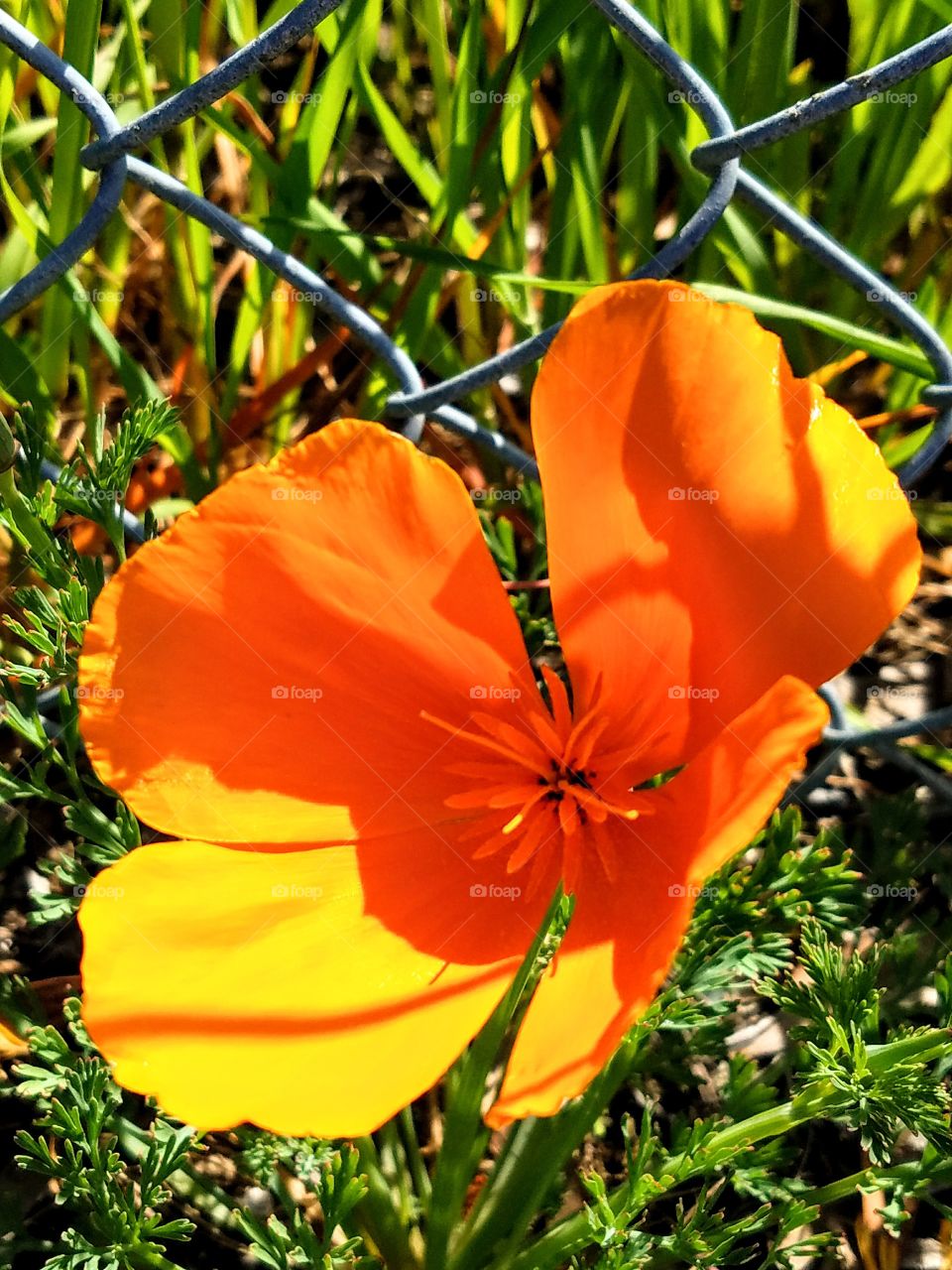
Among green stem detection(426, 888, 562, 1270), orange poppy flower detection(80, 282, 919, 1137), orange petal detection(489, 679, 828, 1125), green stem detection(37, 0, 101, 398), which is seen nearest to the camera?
orange petal detection(489, 679, 828, 1125)

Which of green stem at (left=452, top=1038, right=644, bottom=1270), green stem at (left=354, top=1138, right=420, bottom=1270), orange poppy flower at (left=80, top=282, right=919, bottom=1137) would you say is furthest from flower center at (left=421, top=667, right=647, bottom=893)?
green stem at (left=354, top=1138, right=420, bottom=1270)

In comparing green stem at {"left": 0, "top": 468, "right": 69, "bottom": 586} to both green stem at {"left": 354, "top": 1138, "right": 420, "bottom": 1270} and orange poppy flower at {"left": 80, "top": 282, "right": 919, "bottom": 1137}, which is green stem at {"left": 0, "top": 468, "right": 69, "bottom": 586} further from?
green stem at {"left": 354, "top": 1138, "right": 420, "bottom": 1270}

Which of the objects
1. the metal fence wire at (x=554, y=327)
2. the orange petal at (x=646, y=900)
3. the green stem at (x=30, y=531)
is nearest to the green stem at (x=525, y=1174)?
the orange petal at (x=646, y=900)

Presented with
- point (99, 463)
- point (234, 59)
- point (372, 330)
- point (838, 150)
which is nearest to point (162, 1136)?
point (99, 463)

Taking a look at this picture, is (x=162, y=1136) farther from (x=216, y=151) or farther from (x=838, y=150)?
(x=216, y=151)

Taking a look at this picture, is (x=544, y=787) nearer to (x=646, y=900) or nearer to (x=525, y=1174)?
(x=646, y=900)

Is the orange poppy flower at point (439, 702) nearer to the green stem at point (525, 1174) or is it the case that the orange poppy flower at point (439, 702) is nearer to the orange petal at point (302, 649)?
the orange petal at point (302, 649)
